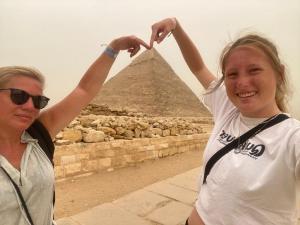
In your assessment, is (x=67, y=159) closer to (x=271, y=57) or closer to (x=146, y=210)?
(x=146, y=210)

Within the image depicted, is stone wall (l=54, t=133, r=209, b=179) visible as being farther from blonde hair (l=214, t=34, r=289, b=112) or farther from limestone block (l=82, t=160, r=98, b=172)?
blonde hair (l=214, t=34, r=289, b=112)

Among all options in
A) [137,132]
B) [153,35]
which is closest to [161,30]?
[153,35]

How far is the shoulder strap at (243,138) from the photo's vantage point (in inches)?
50.2

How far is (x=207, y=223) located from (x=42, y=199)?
813mm

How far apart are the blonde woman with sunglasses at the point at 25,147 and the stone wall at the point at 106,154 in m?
4.14

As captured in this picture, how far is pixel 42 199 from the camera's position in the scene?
1.36m

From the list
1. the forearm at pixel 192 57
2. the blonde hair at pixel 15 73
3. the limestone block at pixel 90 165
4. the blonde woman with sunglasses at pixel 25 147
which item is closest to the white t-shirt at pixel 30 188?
the blonde woman with sunglasses at pixel 25 147

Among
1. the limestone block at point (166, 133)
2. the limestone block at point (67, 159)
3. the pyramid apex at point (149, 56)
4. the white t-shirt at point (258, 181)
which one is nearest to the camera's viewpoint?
the white t-shirt at point (258, 181)

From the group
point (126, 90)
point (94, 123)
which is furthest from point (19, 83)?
point (126, 90)

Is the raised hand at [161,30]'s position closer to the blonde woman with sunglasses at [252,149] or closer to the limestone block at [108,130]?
the blonde woman with sunglasses at [252,149]

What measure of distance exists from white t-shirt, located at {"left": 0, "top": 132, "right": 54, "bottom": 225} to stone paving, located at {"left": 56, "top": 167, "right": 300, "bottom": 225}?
1991 mm

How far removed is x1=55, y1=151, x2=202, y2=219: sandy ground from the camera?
4.78 metres

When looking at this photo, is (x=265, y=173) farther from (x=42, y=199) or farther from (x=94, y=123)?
(x=94, y=123)

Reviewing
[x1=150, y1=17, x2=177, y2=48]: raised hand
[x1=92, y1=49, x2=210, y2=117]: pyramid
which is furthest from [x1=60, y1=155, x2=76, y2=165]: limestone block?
[x1=92, y1=49, x2=210, y2=117]: pyramid
